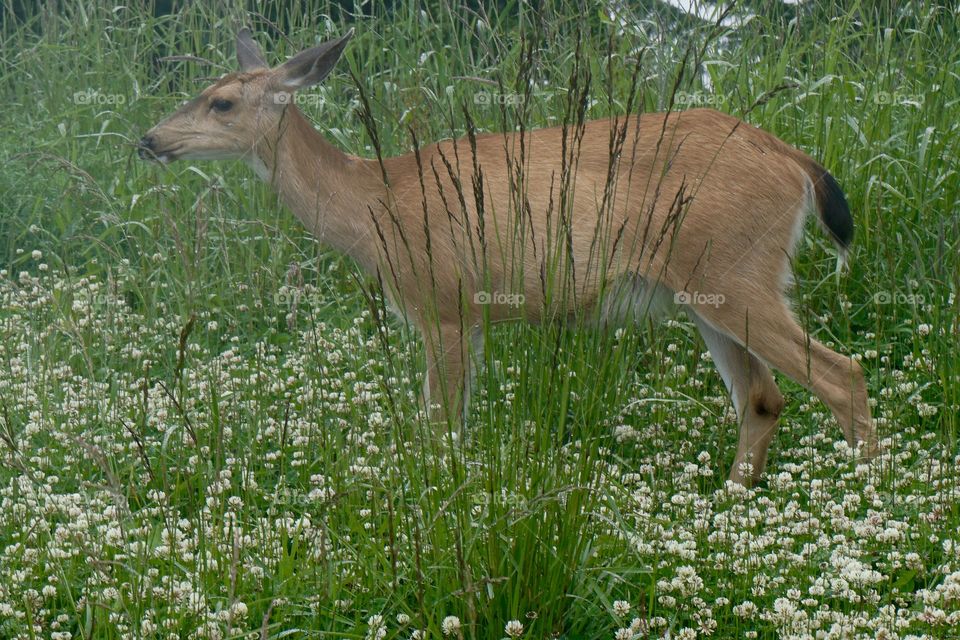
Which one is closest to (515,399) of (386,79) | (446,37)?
(386,79)

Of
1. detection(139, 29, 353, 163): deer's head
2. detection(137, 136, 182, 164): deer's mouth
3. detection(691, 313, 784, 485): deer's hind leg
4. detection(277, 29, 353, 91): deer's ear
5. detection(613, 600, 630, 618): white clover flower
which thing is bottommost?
detection(691, 313, 784, 485): deer's hind leg

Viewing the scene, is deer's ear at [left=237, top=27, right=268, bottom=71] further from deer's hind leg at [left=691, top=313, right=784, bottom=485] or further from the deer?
deer's hind leg at [left=691, top=313, right=784, bottom=485]

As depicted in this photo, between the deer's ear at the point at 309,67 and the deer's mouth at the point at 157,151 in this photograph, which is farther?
the deer's mouth at the point at 157,151

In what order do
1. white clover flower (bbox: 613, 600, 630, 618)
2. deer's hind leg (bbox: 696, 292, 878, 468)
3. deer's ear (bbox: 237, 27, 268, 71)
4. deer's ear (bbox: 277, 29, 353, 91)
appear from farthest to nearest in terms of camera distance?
deer's ear (bbox: 237, 27, 268, 71)
deer's ear (bbox: 277, 29, 353, 91)
deer's hind leg (bbox: 696, 292, 878, 468)
white clover flower (bbox: 613, 600, 630, 618)

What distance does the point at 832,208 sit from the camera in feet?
15.3

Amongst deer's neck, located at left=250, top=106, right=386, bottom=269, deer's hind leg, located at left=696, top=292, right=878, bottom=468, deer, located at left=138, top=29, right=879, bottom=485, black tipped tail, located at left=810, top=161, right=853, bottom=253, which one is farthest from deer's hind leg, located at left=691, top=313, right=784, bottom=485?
deer's neck, located at left=250, top=106, right=386, bottom=269

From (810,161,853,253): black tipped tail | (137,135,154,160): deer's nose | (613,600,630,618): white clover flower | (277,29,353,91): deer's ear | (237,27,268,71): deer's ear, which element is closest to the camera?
(613,600,630,618): white clover flower

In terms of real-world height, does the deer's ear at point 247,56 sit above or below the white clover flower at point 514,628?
above

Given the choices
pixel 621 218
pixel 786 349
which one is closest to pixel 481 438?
pixel 621 218

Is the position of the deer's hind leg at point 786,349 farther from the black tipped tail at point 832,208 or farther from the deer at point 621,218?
the black tipped tail at point 832,208

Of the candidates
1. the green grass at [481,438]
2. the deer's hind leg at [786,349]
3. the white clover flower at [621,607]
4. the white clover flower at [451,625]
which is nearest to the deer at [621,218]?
the deer's hind leg at [786,349]

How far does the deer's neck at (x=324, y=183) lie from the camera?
201 inches

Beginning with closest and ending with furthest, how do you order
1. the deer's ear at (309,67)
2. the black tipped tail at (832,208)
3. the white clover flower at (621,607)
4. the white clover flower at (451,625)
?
the white clover flower at (451,625) < the white clover flower at (621,607) < the black tipped tail at (832,208) < the deer's ear at (309,67)

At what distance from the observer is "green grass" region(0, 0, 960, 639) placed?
277cm
